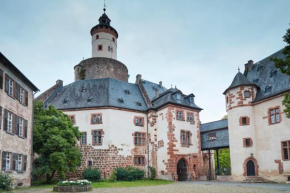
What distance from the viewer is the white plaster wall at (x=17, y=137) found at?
1985cm

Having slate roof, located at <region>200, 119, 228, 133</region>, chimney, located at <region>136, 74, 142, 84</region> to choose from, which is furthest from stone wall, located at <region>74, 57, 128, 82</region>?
slate roof, located at <region>200, 119, 228, 133</region>

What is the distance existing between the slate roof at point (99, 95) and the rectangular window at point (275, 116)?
15485 mm

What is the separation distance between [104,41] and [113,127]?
56.9 ft

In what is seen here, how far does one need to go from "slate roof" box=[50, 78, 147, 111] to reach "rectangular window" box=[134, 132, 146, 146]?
324cm

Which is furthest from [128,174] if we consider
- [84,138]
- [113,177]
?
[84,138]

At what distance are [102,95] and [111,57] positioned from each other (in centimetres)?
1089

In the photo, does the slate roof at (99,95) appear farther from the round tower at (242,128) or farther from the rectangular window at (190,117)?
the round tower at (242,128)

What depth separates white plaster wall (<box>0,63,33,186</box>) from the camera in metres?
19.8

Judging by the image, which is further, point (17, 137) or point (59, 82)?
point (59, 82)

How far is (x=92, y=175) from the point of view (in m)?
30.8

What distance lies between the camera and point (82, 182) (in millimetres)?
19859

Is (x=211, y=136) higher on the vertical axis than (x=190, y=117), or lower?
lower

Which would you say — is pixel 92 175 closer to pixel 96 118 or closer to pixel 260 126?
pixel 96 118

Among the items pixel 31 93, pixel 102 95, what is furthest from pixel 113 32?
pixel 31 93
